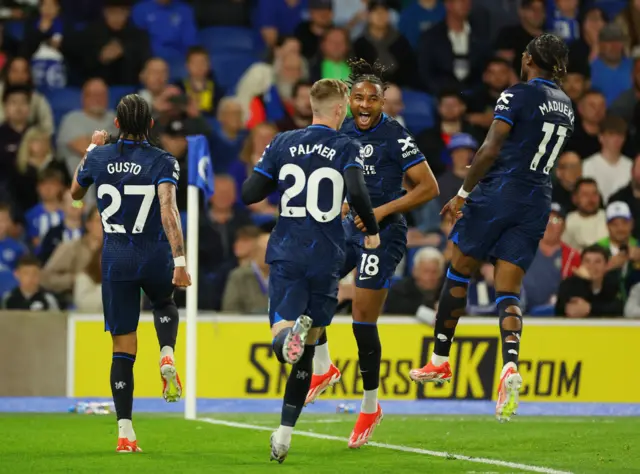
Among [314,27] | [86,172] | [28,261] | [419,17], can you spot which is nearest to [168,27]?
[314,27]

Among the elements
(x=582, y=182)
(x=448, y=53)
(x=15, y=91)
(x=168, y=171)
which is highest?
(x=448, y=53)

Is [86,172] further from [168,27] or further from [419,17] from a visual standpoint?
[419,17]

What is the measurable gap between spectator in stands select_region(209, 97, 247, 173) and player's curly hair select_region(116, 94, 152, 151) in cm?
792

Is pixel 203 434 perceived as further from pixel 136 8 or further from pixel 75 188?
pixel 136 8

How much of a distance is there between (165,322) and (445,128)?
28.1 ft

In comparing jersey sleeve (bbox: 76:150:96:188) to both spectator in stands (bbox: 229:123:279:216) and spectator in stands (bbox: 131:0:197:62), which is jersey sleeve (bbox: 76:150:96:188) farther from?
spectator in stands (bbox: 131:0:197:62)

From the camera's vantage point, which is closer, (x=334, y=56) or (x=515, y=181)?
(x=515, y=181)

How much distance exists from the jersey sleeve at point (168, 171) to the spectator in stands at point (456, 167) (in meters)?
7.38

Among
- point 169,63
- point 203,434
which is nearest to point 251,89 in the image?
point 169,63

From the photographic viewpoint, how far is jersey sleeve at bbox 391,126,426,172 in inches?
404

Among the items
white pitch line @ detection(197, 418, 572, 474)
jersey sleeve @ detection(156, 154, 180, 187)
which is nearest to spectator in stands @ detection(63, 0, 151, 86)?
white pitch line @ detection(197, 418, 572, 474)

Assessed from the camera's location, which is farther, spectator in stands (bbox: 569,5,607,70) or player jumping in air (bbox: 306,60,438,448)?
spectator in stands (bbox: 569,5,607,70)

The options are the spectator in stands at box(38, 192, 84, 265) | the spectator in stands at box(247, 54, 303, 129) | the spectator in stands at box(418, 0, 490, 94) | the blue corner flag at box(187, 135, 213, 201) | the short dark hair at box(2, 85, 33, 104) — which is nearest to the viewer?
the blue corner flag at box(187, 135, 213, 201)

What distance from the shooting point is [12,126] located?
17594 mm
